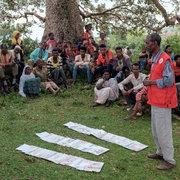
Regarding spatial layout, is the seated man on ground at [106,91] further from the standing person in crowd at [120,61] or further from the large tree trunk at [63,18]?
the large tree trunk at [63,18]

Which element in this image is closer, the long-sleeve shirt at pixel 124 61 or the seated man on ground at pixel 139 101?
the seated man on ground at pixel 139 101

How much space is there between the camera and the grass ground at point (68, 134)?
3459 millimetres

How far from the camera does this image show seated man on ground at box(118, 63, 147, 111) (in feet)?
19.3

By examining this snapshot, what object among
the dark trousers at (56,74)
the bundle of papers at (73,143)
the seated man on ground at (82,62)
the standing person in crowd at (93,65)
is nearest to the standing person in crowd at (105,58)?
the standing person in crowd at (93,65)

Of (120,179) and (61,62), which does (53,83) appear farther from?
(120,179)

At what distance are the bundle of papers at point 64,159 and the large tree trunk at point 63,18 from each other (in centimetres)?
755

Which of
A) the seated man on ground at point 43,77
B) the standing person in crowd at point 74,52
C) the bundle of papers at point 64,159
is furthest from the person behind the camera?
the standing person in crowd at point 74,52

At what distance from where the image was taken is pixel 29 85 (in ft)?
24.4

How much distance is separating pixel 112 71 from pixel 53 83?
1937 mm

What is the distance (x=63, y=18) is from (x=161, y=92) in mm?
8591

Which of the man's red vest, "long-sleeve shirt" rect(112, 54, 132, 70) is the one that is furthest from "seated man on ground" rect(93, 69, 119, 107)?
the man's red vest

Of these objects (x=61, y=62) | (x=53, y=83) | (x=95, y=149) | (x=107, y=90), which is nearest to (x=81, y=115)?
(x=107, y=90)

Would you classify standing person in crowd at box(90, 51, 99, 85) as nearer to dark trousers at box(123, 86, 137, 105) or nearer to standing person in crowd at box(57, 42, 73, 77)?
standing person in crowd at box(57, 42, 73, 77)

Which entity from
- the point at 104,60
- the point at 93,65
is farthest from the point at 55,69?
the point at 104,60
